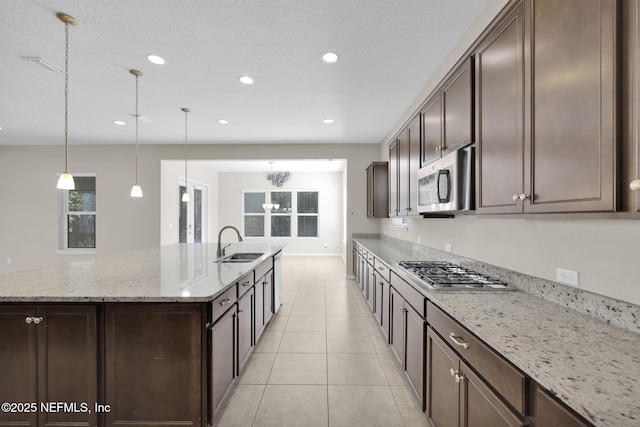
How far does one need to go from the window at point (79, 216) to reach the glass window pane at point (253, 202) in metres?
4.34

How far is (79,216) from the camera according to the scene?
605 centimetres

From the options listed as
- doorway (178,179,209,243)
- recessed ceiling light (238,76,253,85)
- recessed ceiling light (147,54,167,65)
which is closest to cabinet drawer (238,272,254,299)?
recessed ceiling light (238,76,253,85)

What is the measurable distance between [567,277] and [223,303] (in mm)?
1957

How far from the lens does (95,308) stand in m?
1.61

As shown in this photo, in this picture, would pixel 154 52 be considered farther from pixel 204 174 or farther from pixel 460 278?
pixel 204 174

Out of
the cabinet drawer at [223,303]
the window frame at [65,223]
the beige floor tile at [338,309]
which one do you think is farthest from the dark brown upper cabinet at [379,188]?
the window frame at [65,223]

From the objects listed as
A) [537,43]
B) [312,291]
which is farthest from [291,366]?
[537,43]

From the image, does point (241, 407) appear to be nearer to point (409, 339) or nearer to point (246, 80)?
point (409, 339)

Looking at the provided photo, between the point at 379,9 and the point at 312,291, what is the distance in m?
4.18

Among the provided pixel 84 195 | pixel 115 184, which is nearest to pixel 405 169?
pixel 115 184

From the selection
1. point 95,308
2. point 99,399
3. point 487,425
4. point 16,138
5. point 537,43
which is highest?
point 16,138

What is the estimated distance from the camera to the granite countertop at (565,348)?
737 mm

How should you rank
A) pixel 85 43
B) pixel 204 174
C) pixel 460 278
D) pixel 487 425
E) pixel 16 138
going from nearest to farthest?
1. pixel 487 425
2. pixel 460 278
3. pixel 85 43
4. pixel 16 138
5. pixel 204 174

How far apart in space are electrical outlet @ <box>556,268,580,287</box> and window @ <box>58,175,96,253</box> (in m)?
7.59
